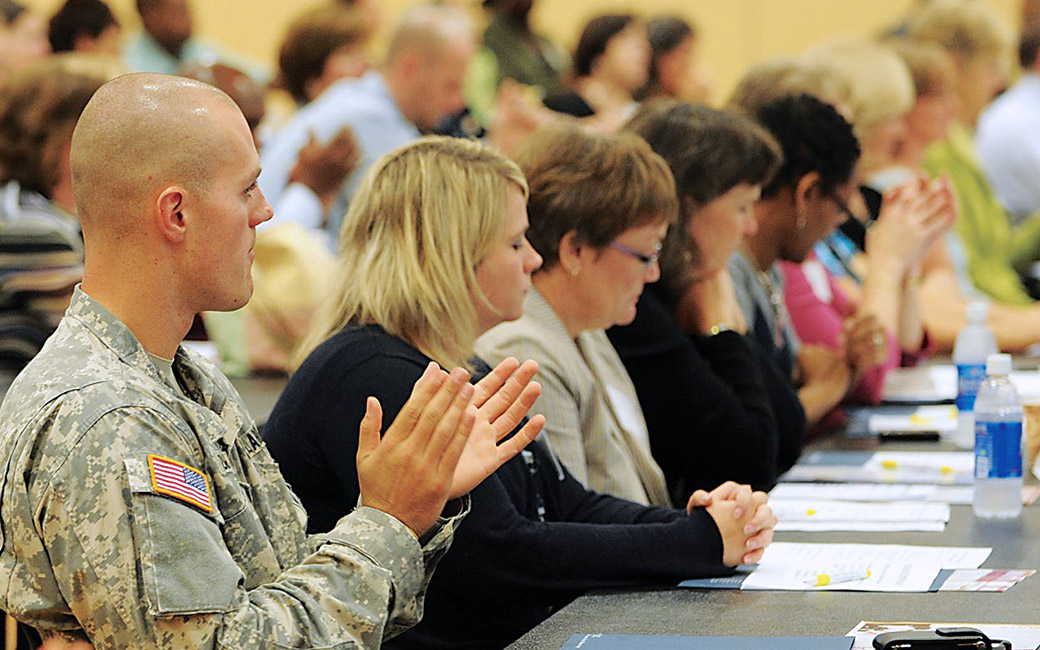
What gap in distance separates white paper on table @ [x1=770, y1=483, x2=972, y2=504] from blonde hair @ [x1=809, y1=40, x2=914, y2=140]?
1547 millimetres

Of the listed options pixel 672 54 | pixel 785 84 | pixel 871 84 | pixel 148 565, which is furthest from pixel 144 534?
pixel 672 54

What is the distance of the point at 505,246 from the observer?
6.90ft

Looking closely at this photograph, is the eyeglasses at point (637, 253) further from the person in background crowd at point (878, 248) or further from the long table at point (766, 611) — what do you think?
the person in background crowd at point (878, 248)

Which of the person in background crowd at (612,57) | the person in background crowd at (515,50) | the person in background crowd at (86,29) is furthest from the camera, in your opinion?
the person in background crowd at (515,50)

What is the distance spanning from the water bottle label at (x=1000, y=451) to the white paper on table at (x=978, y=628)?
667 millimetres

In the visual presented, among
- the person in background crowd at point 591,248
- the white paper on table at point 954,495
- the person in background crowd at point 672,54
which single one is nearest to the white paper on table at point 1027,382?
the white paper on table at point 954,495

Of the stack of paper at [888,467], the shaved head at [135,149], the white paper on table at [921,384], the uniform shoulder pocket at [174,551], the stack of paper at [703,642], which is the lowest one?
the white paper on table at [921,384]

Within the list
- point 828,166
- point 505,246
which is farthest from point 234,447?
point 828,166

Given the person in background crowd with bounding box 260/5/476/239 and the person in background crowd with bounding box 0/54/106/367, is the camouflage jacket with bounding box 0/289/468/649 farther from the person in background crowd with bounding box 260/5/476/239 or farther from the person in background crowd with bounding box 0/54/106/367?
the person in background crowd with bounding box 260/5/476/239

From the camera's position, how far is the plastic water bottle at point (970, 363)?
9.86ft

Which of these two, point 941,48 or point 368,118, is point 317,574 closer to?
point 368,118

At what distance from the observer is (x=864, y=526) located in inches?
89.1

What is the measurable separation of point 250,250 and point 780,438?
5.48 ft

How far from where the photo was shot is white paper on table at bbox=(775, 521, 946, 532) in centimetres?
224
